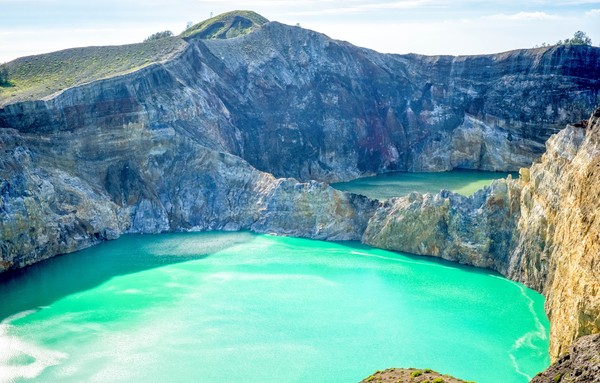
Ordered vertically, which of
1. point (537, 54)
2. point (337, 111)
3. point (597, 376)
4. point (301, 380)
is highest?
point (537, 54)

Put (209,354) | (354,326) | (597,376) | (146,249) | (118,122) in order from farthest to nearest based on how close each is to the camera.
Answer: (118,122)
(146,249)
(354,326)
(209,354)
(597,376)

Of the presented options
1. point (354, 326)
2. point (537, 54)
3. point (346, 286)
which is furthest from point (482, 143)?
point (354, 326)

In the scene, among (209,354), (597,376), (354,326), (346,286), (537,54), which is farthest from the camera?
→ (537,54)

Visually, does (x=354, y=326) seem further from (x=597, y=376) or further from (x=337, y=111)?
(x=337, y=111)

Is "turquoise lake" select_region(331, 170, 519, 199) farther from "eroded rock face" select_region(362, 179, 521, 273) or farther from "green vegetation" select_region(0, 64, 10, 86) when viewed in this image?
"green vegetation" select_region(0, 64, 10, 86)

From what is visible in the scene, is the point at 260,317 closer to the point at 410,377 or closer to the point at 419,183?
the point at 410,377

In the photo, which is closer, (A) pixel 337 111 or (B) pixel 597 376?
(B) pixel 597 376

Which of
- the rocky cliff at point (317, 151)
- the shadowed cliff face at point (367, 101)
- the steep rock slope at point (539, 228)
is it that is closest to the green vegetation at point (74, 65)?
the rocky cliff at point (317, 151)

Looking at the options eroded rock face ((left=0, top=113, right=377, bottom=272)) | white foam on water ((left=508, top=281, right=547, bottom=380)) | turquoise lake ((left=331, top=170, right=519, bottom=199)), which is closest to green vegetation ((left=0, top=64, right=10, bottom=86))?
eroded rock face ((left=0, top=113, right=377, bottom=272))
